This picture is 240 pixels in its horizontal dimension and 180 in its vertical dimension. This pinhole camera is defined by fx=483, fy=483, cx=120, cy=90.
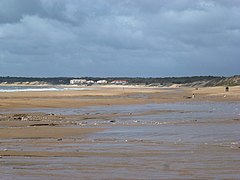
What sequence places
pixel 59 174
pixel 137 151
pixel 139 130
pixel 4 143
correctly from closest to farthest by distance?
pixel 59 174, pixel 137 151, pixel 4 143, pixel 139 130

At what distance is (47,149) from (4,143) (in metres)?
2.07

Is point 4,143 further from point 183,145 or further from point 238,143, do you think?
point 238,143

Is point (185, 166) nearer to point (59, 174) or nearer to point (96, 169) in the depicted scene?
point (96, 169)

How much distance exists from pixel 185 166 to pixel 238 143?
385 cm

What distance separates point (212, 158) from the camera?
31.8ft

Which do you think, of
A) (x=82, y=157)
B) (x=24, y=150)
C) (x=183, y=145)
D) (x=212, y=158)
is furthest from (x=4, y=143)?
(x=212, y=158)

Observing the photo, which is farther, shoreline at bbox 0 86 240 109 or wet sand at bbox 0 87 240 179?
shoreline at bbox 0 86 240 109

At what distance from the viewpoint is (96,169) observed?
864 centimetres

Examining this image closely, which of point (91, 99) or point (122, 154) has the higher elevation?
point (122, 154)

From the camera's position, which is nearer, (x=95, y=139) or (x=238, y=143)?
(x=238, y=143)

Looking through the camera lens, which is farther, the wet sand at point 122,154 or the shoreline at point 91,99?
the shoreline at point 91,99

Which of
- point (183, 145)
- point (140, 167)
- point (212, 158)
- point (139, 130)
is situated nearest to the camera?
point (140, 167)

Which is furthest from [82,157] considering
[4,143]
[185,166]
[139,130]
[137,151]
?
[139,130]

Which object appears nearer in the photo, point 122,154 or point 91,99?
point 122,154
